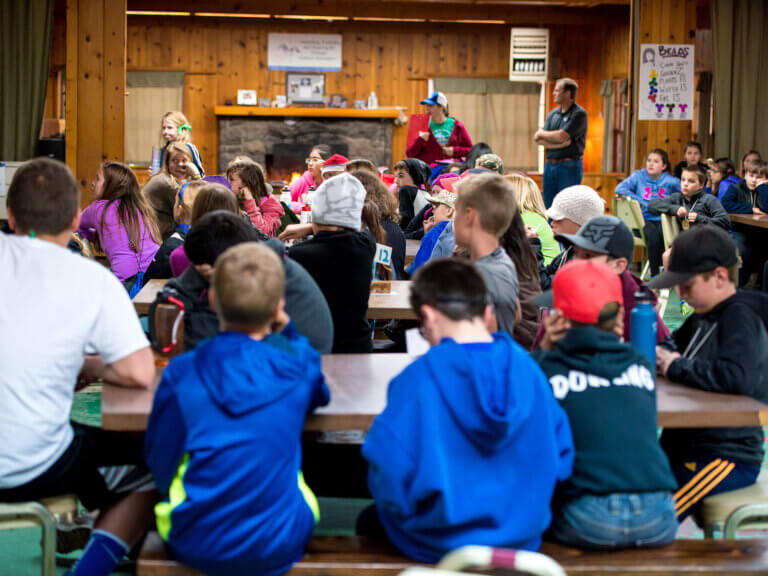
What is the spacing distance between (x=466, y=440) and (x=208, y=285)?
1.15 metres

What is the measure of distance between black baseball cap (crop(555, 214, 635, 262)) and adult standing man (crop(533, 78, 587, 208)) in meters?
5.28

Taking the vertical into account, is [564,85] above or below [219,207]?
above

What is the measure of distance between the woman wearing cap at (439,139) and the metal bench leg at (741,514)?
6.36 meters

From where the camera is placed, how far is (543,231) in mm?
4414

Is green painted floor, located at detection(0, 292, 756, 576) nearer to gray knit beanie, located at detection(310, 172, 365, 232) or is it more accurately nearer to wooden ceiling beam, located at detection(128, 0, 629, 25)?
gray knit beanie, located at detection(310, 172, 365, 232)

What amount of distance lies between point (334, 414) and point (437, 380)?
0.37 metres

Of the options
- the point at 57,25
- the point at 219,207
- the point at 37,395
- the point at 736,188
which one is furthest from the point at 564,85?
the point at 57,25

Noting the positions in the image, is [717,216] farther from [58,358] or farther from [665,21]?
[58,358]

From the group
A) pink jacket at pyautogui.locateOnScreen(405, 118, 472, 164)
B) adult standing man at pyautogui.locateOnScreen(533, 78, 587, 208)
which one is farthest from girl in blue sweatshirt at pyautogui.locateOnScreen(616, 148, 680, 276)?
pink jacket at pyautogui.locateOnScreen(405, 118, 472, 164)

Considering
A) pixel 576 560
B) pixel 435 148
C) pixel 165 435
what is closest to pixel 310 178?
pixel 435 148

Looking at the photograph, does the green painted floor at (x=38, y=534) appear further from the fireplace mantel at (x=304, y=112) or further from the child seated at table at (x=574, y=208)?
the fireplace mantel at (x=304, y=112)

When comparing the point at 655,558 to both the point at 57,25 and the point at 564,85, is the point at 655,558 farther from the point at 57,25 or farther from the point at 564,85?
the point at 57,25

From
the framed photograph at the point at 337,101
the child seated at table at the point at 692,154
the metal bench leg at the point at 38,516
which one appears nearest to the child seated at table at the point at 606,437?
the metal bench leg at the point at 38,516

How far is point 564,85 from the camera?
7965 millimetres
